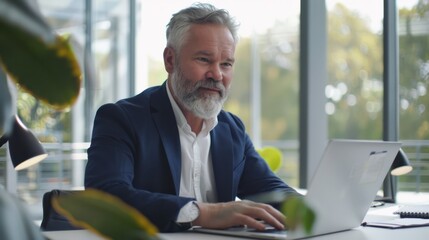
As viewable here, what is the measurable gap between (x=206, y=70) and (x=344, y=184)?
90cm

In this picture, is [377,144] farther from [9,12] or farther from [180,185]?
[9,12]

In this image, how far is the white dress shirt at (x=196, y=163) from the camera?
2312 mm

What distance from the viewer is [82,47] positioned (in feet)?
1.30

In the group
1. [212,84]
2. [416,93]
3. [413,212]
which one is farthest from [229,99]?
[413,212]

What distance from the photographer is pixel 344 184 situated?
1.60 metres

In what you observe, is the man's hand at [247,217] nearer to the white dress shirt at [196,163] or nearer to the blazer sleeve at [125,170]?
the blazer sleeve at [125,170]

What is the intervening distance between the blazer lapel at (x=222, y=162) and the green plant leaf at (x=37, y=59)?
6.37 feet

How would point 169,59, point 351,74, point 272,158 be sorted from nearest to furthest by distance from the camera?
point 169,59 → point 272,158 → point 351,74

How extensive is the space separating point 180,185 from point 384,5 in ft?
7.85

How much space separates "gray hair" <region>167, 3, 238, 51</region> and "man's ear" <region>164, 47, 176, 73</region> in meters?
0.05

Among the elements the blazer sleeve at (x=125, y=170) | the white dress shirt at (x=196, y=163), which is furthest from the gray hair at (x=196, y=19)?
the blazer sleeve at (x=125, y=170)

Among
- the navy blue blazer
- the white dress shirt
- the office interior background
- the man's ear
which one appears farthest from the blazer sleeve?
the man's ear

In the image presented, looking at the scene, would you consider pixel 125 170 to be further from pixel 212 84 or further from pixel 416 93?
pixel 416 93

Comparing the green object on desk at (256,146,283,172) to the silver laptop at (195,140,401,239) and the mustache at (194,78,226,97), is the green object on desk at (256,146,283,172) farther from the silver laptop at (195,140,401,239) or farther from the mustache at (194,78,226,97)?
the silver laptop at (195,140,401,239)
